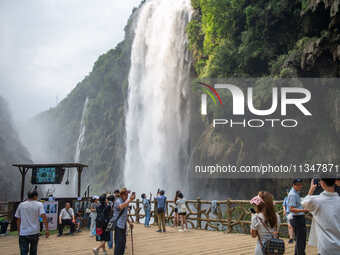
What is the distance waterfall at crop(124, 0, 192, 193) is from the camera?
29594 millimetres

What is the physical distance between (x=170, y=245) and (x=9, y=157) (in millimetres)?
40497

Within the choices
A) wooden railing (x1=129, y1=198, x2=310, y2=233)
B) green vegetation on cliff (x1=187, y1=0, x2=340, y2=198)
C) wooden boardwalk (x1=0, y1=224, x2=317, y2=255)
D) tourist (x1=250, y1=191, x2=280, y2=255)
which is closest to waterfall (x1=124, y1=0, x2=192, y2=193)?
green vegetation on cliff (x1=187, y1=0, x2=340, y2=198)

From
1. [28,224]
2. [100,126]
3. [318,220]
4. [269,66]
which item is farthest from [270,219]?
[100,126]

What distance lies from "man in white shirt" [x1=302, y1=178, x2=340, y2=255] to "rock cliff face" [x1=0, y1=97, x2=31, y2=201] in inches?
1489

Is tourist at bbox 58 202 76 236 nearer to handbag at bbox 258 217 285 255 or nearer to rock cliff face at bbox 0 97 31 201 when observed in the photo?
handbag at bbox 258 217 285 255

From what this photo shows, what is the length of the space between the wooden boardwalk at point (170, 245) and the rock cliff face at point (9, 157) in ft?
95.3

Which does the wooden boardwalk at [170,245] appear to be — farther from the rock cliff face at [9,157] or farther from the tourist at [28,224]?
the rock cliff face at [9,157]

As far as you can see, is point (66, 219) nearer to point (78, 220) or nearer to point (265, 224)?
point (78, 220)

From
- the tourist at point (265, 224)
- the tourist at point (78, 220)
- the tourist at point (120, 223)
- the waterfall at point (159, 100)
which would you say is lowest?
the tourist at point (78, 220)

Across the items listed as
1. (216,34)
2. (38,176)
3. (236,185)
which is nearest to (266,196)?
(38,176)

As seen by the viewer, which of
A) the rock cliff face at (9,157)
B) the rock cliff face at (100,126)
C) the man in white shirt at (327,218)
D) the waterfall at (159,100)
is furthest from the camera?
the rock cliff face at (100,126)

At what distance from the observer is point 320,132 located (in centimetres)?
1920

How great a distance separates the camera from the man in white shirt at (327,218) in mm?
3322

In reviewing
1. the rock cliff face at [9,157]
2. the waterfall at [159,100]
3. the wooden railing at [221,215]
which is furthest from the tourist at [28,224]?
the rock cliff face at [9,157]
